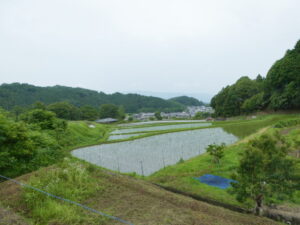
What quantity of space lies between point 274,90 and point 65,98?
10166 centimetres

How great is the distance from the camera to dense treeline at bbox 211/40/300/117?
108 feet

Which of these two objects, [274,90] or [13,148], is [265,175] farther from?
[274,90]

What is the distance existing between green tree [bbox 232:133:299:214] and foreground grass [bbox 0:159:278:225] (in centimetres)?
91

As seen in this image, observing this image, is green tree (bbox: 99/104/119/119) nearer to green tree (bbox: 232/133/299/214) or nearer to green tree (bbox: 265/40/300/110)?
green tree (bbox: 265/40/300/110)

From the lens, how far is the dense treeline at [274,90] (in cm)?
3297

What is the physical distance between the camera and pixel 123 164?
1347cm

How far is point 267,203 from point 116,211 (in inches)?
199

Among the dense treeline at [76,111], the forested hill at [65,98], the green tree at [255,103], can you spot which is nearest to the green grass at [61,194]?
the green tree at [255,103]

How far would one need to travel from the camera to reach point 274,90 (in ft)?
126

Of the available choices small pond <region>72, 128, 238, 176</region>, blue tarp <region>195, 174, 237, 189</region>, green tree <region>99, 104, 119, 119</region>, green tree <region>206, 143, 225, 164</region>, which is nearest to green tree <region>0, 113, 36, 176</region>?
small pond <region>72, 128, 238, 176</region>

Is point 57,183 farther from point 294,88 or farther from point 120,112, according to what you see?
point 120,112

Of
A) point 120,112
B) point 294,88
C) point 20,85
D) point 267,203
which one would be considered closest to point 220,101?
point 294,88

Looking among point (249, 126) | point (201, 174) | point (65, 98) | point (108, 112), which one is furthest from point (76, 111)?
point (201, 174)

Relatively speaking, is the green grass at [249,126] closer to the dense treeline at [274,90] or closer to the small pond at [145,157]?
the dense treeline at [274,90]
